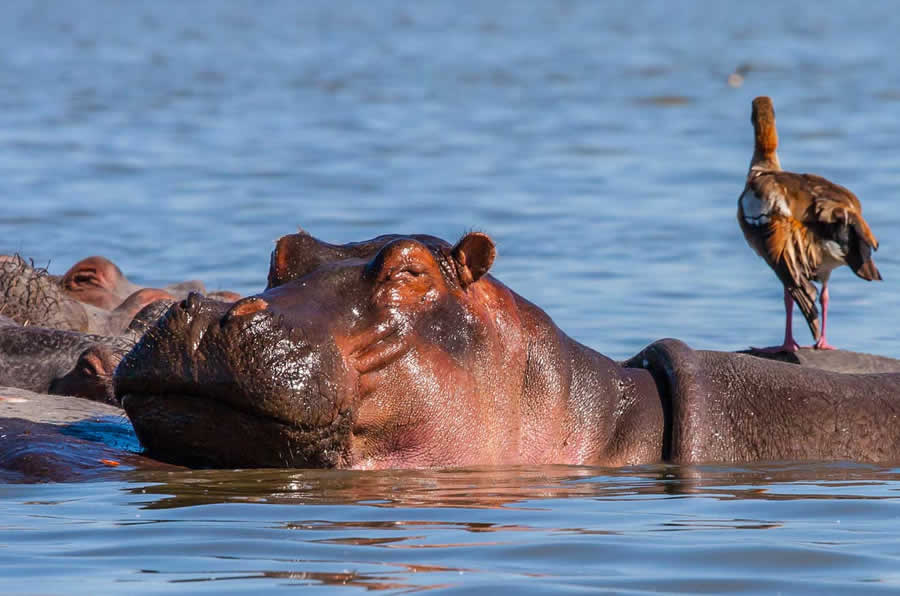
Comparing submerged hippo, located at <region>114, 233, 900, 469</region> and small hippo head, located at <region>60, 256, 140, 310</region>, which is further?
small hippo head, located at <region>60, 256, 140, 310</region>

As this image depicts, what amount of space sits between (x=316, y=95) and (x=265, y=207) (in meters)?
13.8

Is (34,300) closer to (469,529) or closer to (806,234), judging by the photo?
(806,234)

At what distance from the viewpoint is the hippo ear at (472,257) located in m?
5.77

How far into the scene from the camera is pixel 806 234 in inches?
438

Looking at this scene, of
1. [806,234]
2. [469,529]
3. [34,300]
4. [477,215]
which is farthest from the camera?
[477,215]

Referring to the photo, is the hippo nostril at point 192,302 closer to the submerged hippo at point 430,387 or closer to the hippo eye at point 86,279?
the submerged hippo at point 430,387

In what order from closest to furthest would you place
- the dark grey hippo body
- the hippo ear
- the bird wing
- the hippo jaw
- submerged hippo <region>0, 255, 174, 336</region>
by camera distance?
1. the hippo jaw
2. the hippo ear
3. the dark grey hippo body
4. submerged hippo <region>0, 255, 174, 336</region>
5. the bird wing

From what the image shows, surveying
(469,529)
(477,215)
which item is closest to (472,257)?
(469,529)

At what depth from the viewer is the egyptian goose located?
11.0m

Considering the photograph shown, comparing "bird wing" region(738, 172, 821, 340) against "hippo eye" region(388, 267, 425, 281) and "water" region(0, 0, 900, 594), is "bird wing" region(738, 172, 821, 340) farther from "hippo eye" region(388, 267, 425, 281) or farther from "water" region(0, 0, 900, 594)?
"hippo eye" region(388, 267, 425, 281)

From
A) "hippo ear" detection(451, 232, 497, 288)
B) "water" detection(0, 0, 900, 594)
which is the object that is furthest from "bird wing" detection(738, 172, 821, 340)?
"hippo ear" detection(451, 232, 497, 288)

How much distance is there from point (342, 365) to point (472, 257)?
624 mm

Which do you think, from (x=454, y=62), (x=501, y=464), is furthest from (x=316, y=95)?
(x=501, y=464)

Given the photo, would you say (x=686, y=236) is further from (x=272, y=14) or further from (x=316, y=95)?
(x=272, y=14)
